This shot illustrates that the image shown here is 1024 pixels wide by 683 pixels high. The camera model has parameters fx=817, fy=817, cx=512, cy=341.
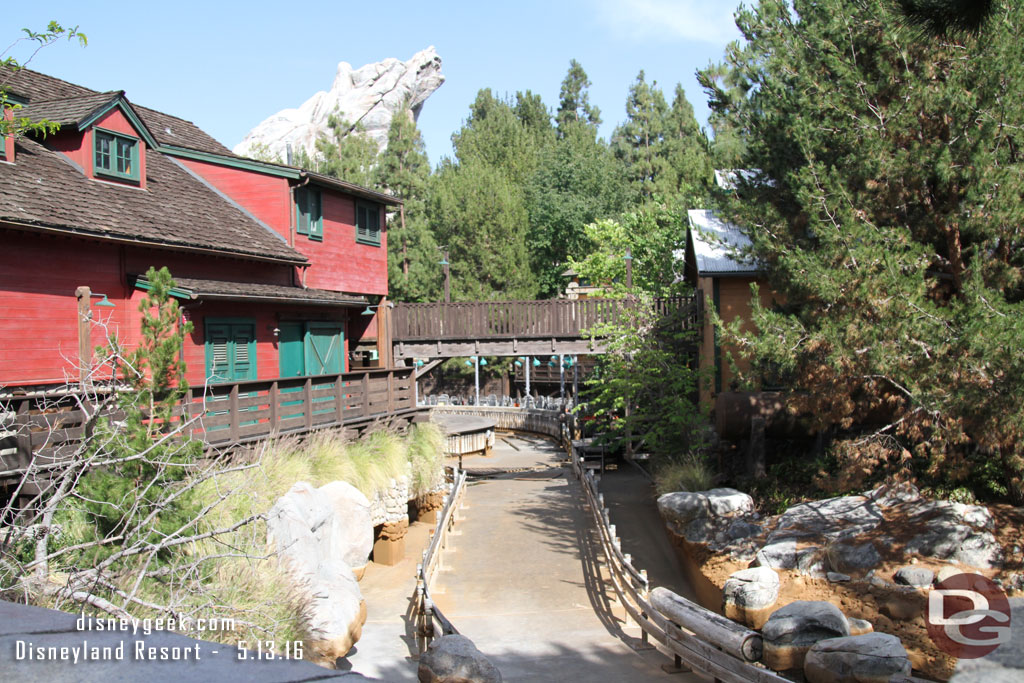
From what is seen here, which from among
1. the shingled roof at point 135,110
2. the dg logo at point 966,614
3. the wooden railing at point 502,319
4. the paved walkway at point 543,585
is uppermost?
the shingled roof at point 135,110

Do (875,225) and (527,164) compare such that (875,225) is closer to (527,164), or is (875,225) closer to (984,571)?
(984,571)

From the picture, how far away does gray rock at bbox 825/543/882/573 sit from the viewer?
12070mm

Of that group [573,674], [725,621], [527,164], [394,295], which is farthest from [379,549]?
[527,164]

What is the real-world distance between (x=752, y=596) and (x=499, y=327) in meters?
15.7

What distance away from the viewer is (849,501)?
13.9m

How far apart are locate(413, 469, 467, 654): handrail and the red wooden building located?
180 inches

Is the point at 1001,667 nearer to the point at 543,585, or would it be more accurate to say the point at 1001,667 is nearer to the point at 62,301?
the point at 543,585

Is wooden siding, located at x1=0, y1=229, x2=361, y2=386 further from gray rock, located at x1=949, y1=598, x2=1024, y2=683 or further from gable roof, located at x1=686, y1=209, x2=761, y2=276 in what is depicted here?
gray rock, located at x1=949, y1=598, x2=1024, y2=683

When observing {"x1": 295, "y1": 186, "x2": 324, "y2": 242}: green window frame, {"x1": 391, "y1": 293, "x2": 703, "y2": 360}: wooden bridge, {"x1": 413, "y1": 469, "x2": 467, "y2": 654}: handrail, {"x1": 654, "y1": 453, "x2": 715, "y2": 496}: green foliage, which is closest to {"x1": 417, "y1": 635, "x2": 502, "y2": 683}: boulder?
{"x1": 413, "y1": 469, "x2": 467, "y2": 654}: handrail

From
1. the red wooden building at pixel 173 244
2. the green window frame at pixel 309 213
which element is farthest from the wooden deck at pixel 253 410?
the green window frame at pixel 309 213

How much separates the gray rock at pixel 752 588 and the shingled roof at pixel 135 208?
12.3m

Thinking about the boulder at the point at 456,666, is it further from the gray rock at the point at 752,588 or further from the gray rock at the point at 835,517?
the gray rock at the point at 835,517

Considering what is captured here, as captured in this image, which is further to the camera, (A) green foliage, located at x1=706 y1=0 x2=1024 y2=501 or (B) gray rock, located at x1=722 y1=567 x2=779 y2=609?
(B) gray rock, located at x1=722 y1=567 x2=779 y2=609

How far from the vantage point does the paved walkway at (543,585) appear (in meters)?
11.1
